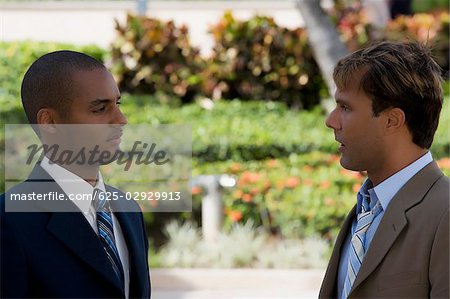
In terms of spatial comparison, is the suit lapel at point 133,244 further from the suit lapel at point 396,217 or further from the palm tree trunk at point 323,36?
the palm tree trunk at point 323,36

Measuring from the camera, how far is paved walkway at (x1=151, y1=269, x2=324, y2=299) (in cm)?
609

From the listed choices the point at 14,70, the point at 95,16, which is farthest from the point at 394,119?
the point at 95,16

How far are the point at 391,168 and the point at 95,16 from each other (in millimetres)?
11988

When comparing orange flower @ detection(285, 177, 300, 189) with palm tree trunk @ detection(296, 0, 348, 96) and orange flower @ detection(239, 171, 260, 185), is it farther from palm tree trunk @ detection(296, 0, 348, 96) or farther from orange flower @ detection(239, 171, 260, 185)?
palm tree trunk @ detection(296, 0, 348, 96)

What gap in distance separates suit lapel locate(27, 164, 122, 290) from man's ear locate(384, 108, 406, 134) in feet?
2.77

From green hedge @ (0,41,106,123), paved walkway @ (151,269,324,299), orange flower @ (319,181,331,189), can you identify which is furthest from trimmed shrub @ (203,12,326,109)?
paved walkway @ (151,269,324,299)

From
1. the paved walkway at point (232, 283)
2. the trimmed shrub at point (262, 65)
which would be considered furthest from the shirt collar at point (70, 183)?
the trimmed shrub at point (262, 65)

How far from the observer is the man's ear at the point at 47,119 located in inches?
80.2

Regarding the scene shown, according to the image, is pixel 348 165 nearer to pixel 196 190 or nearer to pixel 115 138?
pixel 115 138

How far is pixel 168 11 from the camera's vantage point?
Answer: 14.1 metres

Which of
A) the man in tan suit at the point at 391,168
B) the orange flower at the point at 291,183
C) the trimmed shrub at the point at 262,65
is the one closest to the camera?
the man in tan suit at the point at 391,168

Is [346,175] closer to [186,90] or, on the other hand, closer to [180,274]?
[180,274]

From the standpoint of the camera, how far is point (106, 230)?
2.12 m

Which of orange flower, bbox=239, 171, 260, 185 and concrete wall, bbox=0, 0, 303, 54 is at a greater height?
concrete wall, bbox=0, 0, 303, 54
